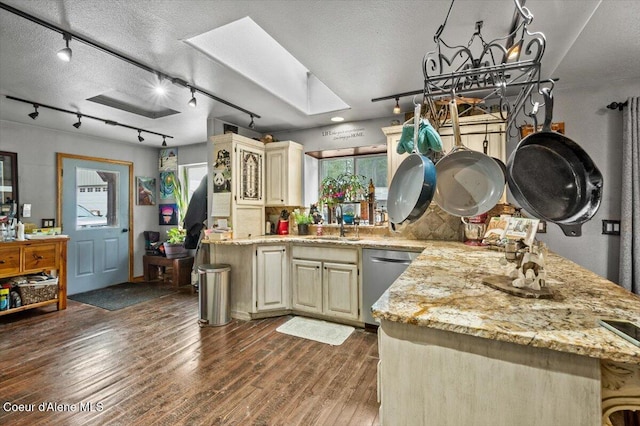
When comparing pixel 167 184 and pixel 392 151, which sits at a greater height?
pixel 392 151

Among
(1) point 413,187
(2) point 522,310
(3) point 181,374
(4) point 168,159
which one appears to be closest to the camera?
(2) point 522,310

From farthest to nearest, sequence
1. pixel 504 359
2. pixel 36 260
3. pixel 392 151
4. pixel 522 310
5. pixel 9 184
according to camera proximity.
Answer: pixel 9 184 → pixel 36 260 → pixel 392 151 → pixel 522 310 → pixel 504 359

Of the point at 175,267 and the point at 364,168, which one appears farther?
the point at 175,267

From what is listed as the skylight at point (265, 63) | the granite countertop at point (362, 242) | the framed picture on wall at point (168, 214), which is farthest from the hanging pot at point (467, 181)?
the framed picture on wall at point (168, 214)

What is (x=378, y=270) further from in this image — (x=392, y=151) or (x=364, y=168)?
(x=364, y=168)

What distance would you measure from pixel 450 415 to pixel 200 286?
2916 mm

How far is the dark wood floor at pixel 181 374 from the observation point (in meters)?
1.79

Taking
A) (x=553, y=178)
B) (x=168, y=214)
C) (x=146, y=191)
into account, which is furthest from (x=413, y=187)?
(x=146, y=191)

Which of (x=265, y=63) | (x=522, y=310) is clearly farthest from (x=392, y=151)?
(x=522, y=310)

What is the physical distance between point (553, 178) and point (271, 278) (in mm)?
2843

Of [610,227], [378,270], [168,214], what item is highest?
[168,214]

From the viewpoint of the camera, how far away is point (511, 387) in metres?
0.87

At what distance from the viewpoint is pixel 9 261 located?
131 inches

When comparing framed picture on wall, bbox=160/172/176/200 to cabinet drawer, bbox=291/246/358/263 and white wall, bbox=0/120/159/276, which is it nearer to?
white wall, bbox=0/120/159/276
